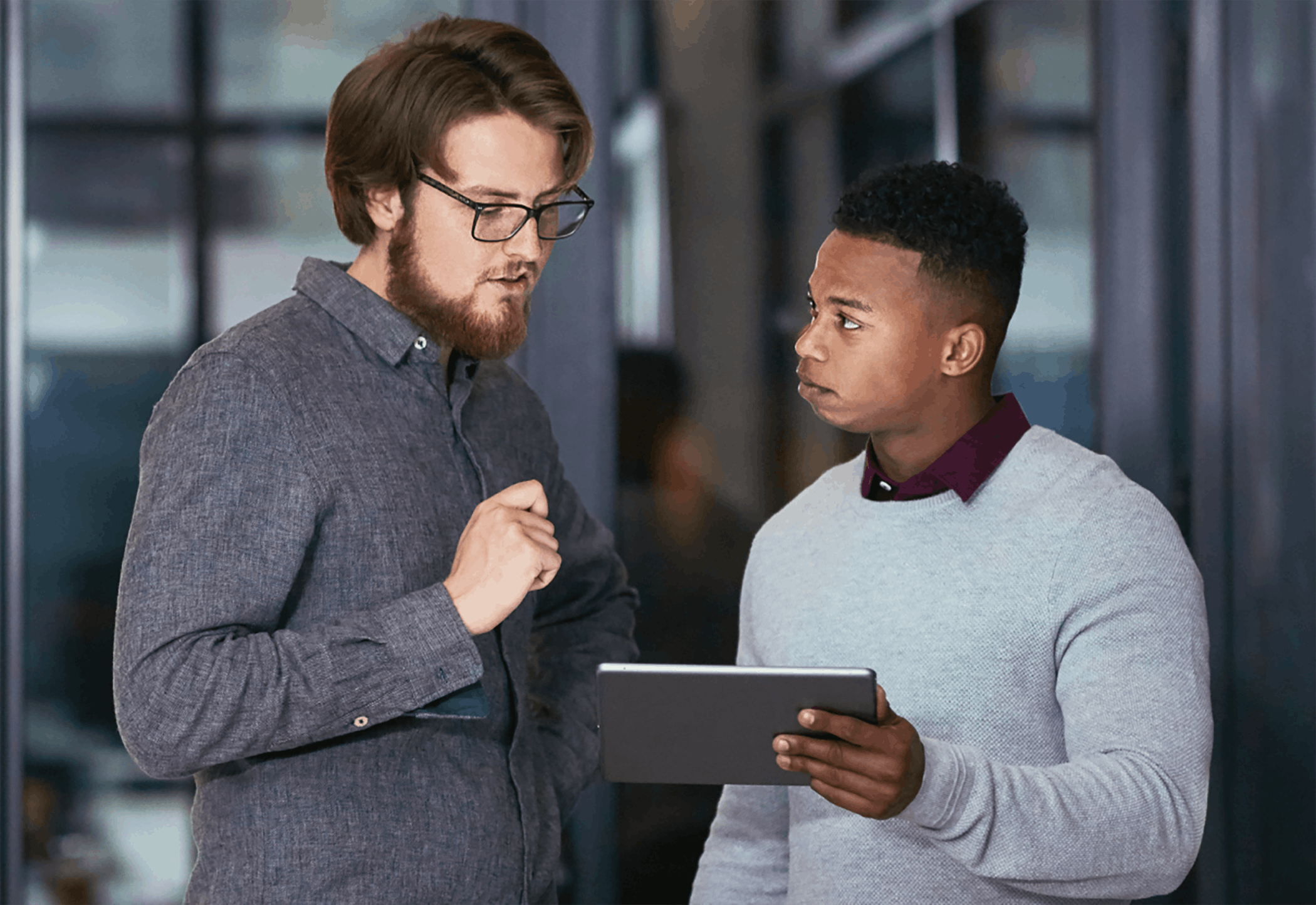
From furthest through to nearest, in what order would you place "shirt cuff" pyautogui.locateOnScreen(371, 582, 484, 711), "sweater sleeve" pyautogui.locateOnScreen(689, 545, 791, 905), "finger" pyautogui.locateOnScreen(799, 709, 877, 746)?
"sweater sleeve" pyautogui.locateOnScreen(689, 545, 791, 905) → "shirt cuff" pyautogui.locateOnScreen(371, 582, 484, 711) → "finger" pyautogui.locateOnScreen(799, 709, 877, 746)

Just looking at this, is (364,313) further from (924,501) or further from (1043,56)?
(1043,56)

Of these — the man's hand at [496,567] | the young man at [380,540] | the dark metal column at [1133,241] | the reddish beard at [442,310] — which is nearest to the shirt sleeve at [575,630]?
the young man at [380,540]

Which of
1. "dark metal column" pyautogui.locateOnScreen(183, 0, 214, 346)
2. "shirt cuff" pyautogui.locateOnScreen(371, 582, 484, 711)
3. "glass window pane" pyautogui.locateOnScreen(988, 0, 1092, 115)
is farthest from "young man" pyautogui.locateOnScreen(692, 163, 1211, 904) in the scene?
"dark metal column" pyautogui.locateOnScreen(183, 0, 214, 346)

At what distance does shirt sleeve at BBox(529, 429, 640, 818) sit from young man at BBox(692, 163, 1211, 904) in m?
0.21

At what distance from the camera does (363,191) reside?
1391mm

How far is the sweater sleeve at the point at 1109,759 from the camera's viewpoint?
1108mm

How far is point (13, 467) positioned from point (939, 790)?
5.77ft

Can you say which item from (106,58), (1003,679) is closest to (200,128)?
(106,58)

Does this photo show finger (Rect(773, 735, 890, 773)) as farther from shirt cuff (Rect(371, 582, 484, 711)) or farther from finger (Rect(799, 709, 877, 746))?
shirt cuff (Rect(371, 582, 484, 711))

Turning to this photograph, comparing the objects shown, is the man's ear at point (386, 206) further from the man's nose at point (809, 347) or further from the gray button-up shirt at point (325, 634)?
the man's nose at point (809, 347)

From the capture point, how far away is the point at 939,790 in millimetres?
1083

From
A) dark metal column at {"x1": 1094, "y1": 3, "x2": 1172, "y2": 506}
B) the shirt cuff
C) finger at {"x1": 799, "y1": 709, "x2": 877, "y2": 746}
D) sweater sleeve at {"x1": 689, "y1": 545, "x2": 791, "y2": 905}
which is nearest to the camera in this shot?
finger at {"x1": 799, "y1": 709, "x2": 877, "y2": 746}

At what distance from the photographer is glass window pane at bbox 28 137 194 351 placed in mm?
2148

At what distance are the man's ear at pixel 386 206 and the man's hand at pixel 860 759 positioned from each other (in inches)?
28.8
